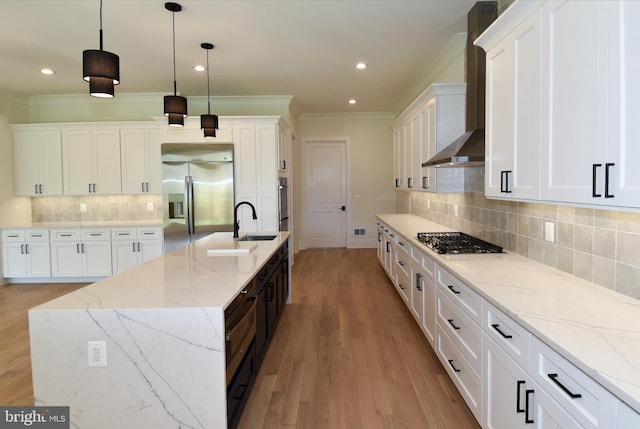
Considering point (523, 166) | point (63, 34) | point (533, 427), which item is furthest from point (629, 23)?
point (63, 34)

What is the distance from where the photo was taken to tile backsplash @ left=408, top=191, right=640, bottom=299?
68.8 inches

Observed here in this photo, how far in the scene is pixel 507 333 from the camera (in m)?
1.70

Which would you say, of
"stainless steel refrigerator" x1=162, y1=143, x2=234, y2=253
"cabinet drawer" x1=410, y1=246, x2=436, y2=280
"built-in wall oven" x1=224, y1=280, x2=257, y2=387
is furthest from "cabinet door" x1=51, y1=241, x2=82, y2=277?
"cabinet drawer" x1=410, y1=246, x2=436, y2=280

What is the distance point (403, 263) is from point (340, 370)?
159cm

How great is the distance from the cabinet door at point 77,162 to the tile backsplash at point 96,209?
1.02 ft

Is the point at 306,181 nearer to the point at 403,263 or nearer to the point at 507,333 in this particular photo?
the point at 403,263

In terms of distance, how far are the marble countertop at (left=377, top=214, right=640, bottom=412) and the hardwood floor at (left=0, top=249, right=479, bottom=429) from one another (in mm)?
911

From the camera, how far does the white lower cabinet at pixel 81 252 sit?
18.6 ft

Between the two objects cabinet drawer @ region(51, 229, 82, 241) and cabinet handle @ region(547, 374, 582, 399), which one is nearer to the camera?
cabinet handle @ region(547, 374, 582, 399)

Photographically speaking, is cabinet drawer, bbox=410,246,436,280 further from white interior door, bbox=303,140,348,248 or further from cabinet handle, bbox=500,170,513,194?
white interior door, bbox=303,140,348,248

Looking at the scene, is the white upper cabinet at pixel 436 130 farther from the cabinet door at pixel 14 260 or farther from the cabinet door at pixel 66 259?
the cabinet door at pixel 14 260

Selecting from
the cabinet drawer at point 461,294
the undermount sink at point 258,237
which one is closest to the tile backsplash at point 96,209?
the undermount sink at point 258,237

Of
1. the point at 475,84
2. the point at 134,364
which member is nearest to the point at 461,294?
the point at 134,364

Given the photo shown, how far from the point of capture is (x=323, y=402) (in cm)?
254
